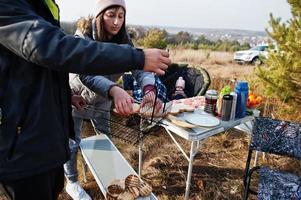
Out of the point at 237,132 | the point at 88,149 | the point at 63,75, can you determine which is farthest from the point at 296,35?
the point at 63,75

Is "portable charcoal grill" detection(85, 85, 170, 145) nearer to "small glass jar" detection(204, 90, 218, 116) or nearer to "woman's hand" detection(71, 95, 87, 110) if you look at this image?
"woman's hand" detection(71, 95, 87, 110)

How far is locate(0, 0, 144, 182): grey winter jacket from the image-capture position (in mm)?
854

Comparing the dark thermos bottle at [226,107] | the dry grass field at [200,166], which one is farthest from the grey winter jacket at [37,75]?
the dry grass field at [200,166]

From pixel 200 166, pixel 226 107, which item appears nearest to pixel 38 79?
pixel 226 107

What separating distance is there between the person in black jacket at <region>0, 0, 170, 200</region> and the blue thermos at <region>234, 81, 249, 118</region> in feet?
4.55

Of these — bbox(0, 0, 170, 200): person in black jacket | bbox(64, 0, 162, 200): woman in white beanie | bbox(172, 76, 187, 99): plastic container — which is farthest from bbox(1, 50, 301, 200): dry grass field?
bbox(0, 0, 170, 200): person in black jacket

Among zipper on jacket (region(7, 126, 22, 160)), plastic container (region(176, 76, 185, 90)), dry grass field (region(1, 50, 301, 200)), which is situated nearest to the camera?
zipper on jacket (region(7, 126, 22, 160))

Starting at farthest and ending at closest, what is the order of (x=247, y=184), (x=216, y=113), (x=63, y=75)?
(x=216, y=113) < (x=247, y=184) < (x=63, y=75)

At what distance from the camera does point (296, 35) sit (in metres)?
3.22

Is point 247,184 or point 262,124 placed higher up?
point 262,124

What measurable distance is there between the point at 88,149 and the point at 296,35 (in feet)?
8.79

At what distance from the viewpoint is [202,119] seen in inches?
85.3

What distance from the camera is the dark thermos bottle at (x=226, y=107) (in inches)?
85.0

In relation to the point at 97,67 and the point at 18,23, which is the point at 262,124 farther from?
the point at 18,23
